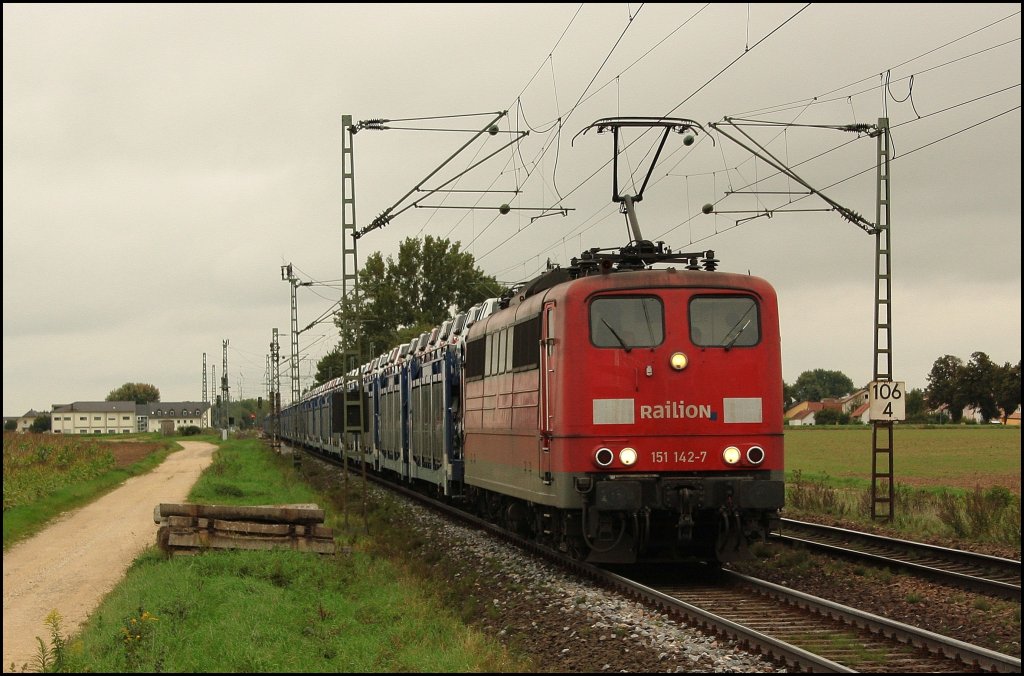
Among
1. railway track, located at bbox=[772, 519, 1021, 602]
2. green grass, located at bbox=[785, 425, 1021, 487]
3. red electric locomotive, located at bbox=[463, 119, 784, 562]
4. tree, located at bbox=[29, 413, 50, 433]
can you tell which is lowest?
tree, located at bbox=[29, 413, 50, 433]

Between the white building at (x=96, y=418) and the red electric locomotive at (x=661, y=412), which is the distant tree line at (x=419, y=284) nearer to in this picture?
the red electric locomotive at (x=661, y=412)

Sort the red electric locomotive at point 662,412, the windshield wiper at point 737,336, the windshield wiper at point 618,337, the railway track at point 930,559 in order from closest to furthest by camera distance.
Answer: the railway track at point 930,559 → the red electric locomotive at point 662,412 → the windshield wiper at point 618,337 → the windshield wiper at point 737,336

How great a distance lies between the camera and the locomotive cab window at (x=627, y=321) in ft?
41.6

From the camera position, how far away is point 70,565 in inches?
689

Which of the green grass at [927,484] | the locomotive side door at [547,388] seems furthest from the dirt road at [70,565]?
the green grass at [927,484]

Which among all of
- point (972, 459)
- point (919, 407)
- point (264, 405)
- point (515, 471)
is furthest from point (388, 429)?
point (919, 407)

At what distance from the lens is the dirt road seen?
12.7m

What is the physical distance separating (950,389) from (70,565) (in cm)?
9470

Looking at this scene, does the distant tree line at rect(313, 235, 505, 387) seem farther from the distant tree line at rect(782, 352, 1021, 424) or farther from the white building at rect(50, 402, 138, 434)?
the white building at rect(50, 402, 138, 434)

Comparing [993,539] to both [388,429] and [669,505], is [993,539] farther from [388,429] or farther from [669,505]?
[388,429]

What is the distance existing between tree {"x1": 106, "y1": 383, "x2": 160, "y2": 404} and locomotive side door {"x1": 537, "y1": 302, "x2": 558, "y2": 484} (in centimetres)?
18796

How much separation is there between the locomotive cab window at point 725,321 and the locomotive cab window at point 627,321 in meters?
0.41

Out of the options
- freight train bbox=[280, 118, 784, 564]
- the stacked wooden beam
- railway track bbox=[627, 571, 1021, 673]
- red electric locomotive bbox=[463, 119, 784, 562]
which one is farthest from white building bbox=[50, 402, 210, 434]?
railway track bbox=[627, 571, 1021, 673]

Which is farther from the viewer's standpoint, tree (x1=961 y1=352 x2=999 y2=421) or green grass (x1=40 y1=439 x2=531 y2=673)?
tree (x1=961 y1=352 x2=999 y2=421)
